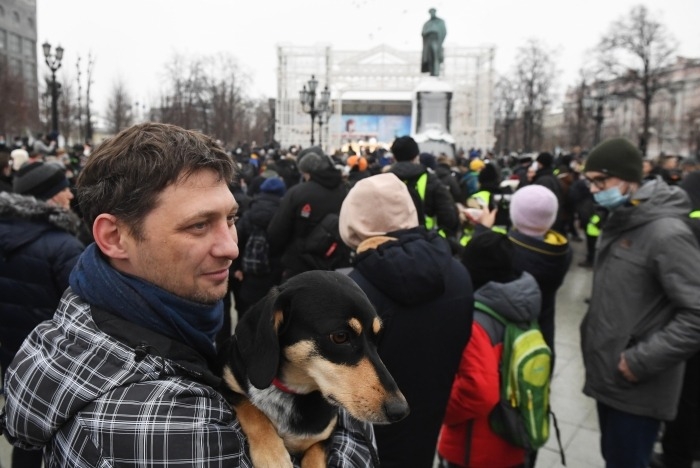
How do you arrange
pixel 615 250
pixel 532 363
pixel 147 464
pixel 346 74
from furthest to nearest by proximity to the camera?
pixel 346 74, pixel 615 250, pixel 532 363, pixel 147 464

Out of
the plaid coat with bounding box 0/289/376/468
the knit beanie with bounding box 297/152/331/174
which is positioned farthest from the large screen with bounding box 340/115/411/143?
the plaid coat with bounding box 0/289/376/468

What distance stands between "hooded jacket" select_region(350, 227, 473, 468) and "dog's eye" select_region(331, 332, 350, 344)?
0.90 meters

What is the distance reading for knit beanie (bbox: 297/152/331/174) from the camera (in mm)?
5444

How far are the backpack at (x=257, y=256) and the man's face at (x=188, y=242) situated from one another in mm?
4108

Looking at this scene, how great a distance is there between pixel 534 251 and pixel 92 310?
3335 millimetres

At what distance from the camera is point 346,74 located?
204ft

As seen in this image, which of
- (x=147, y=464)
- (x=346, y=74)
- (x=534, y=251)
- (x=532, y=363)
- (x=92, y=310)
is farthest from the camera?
(x=346, y=74)

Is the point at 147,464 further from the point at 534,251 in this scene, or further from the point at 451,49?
the point at 451,49

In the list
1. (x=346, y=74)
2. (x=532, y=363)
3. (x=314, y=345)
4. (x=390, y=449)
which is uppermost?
(x=346, y=74)

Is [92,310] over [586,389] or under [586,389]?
over

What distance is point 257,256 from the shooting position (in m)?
5.56

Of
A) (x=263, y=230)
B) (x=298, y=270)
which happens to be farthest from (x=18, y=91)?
(x=298, y=270)

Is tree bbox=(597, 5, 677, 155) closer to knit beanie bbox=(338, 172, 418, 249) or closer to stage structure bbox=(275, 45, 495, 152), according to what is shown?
stage structure bbox=(275, 45, 495, 152)

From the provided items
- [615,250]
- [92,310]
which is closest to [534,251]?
[615,250]
